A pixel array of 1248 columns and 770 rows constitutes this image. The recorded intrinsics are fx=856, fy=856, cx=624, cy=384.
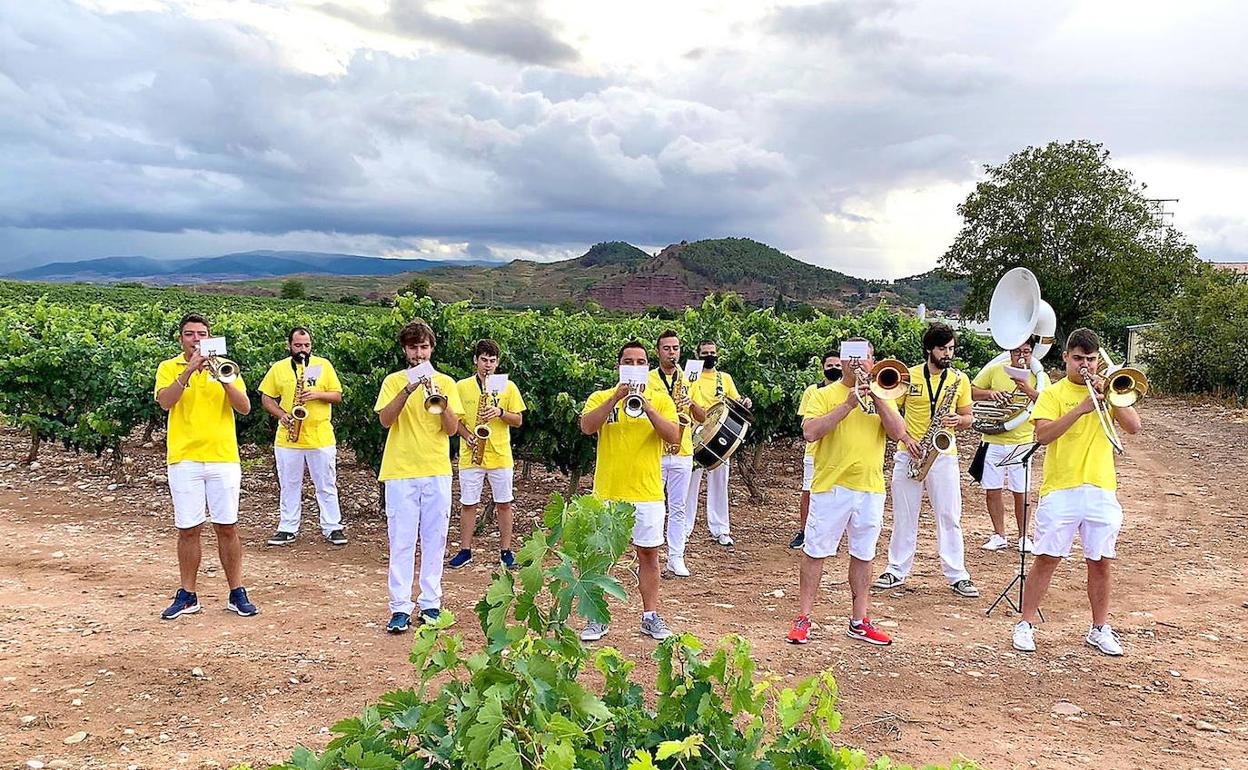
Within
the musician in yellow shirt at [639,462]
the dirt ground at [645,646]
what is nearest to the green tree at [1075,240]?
the dirt ground at [645,646]

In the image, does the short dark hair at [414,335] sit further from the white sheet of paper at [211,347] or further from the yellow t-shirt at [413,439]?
the white sheet of paper at [211,347]

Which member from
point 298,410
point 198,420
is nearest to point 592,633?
point 198,420

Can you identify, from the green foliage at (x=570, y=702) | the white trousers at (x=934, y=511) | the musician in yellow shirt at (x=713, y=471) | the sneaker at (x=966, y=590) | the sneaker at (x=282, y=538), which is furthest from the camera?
the sneaker at (x=282, y=538)

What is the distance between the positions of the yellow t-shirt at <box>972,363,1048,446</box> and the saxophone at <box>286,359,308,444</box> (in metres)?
6.22

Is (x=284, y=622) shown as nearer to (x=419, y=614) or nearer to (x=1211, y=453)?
(x=419, y=614)

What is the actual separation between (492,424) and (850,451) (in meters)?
3.24

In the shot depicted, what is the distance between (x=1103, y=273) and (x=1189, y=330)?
36.7 feet

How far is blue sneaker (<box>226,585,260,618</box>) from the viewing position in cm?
603

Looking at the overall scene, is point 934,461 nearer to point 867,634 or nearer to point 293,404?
point 867,634

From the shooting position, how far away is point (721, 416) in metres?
7.32

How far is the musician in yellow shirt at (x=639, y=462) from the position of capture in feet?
18.4

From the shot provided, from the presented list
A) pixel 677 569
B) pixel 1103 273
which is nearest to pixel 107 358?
pixel 677 569

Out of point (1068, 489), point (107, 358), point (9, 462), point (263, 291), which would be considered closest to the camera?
point (1068, 489)

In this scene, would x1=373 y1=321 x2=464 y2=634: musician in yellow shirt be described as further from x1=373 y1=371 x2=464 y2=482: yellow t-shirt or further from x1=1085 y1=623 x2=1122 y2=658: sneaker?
x1=1085 y1=623 x2=1122 y2=658: sneaker
